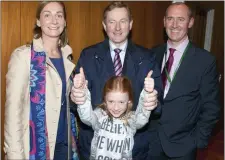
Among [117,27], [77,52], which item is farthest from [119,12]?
[77,52]

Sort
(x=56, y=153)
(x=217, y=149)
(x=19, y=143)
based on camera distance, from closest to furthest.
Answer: (x=19, y=143), (x=56, y=153), (x=217, y=149)

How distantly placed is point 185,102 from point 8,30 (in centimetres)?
141

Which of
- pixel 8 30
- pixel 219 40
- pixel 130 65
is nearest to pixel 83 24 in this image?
pixel 8 30

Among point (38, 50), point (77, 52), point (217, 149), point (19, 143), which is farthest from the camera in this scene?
point (217, 149)

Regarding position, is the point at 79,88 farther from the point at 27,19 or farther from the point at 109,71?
the point at 27,19

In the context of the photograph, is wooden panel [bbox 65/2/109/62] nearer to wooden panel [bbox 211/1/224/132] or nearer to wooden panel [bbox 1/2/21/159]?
wooden panel [bbox 1/2/21/159]

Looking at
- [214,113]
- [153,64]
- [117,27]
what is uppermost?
[117,27]

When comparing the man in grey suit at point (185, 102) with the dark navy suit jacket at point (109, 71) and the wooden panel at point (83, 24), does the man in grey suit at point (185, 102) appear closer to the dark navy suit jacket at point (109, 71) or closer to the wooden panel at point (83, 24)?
the dark navy suit jacket at point (109, 71)

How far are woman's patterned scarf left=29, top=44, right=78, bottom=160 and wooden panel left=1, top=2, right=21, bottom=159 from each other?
43cm

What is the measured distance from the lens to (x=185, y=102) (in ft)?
6.81

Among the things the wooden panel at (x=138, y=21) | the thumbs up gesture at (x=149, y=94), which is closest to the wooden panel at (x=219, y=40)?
the wooden panel at (x=138, y=21)

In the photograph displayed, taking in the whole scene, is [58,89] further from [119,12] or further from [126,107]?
[119,12]

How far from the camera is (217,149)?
4.69m

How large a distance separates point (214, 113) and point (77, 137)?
3.55 feet
